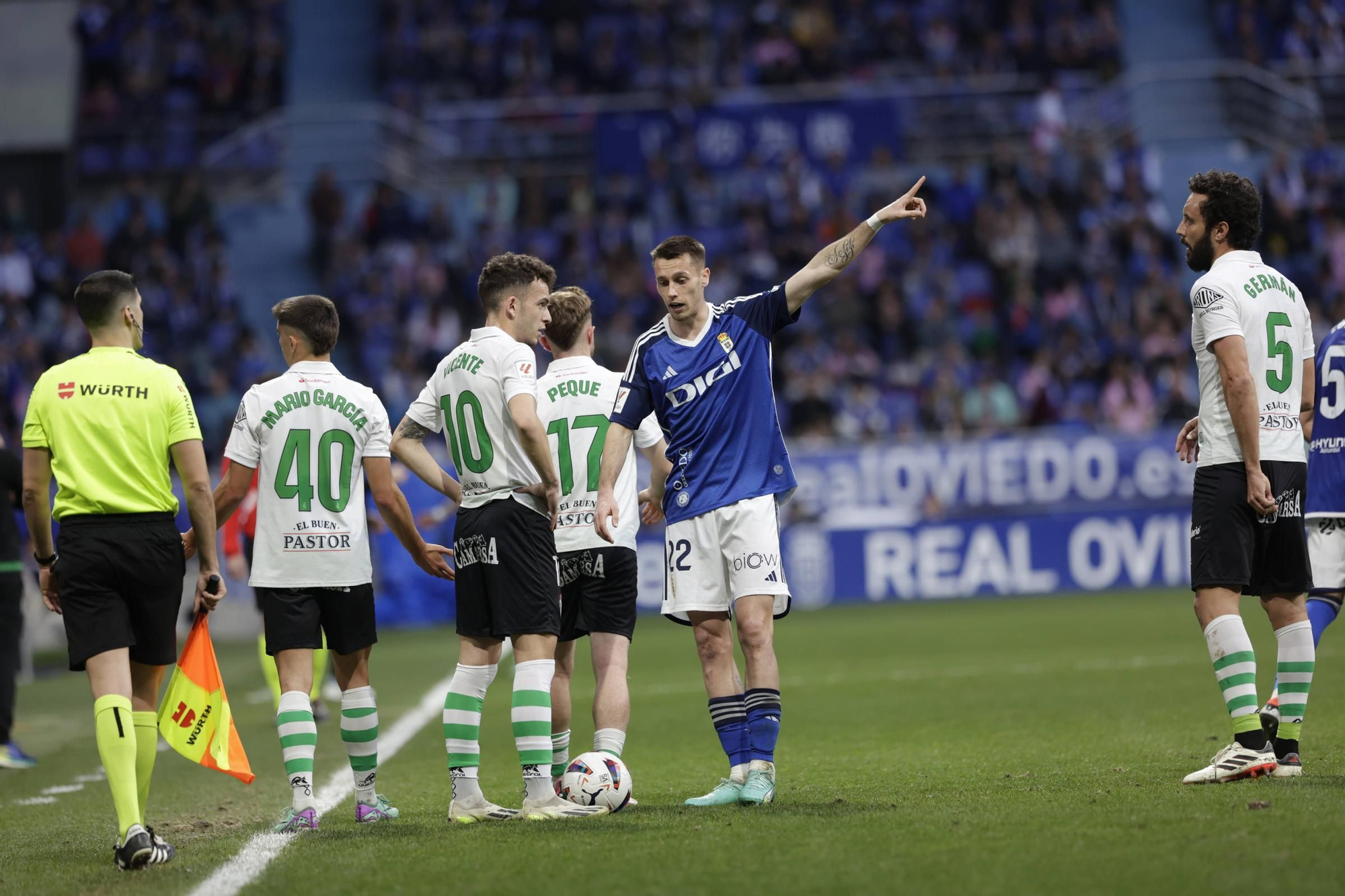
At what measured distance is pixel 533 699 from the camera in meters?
6.39

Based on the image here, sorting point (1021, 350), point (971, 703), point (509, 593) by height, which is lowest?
point (971, 703)

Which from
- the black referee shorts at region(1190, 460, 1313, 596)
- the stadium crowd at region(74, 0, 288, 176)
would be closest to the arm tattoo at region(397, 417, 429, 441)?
the black referee shorts at region(1190, 460, 1313, 596)

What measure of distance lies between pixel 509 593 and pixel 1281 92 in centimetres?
2479

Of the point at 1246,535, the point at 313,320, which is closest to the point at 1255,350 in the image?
the point at 1246,535

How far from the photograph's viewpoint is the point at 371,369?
2384 centimetres

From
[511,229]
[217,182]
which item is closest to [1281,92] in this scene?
[511,229]

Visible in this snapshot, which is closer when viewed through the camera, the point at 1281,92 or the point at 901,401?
the point at 901,401

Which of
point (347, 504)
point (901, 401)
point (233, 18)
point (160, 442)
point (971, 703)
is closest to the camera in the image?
point (160, 442)

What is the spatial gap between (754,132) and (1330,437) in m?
19.8

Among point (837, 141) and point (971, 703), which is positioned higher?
point (837, 141)

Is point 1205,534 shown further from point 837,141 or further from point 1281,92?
point 1281,92

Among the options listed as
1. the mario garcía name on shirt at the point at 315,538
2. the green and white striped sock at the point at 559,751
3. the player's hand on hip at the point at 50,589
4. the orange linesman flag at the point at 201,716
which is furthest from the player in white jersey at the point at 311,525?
the green and white striped sock at the point at 559,751

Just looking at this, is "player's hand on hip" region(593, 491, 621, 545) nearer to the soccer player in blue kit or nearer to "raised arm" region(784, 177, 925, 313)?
the soccer player in blue kit

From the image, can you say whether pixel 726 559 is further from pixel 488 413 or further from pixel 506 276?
pixel 506 276
